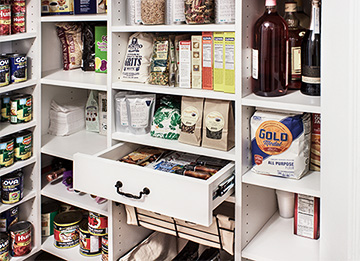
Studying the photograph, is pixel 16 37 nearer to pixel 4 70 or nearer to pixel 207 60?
pixel 4 70

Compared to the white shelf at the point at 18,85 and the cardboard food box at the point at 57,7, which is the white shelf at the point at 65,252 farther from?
the cardboard food box at the point at 57,7

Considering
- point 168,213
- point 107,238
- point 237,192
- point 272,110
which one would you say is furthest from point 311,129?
point 107,238

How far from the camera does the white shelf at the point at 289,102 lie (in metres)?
1.45

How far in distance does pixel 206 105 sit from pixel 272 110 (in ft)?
0.84

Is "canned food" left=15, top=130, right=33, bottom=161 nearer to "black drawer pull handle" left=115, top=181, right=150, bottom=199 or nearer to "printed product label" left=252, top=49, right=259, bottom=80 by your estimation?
"black drawer pull handle" left=115, top=181, right=150, bottom=199

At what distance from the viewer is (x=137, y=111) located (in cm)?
188

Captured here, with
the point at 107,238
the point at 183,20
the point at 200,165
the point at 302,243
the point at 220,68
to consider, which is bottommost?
the point at 107,238

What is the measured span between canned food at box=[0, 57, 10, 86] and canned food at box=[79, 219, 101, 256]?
810 millimetres

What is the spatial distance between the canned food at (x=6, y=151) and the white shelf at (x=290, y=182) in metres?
1.10

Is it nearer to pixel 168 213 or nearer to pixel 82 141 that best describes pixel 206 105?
pixel 168 213

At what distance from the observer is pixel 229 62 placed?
1.61 m

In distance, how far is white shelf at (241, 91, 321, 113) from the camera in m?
1.45

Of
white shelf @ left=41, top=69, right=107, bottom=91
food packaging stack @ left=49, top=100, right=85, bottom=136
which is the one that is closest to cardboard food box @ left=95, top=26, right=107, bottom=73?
white shelf @ left=41, top=69, right=107, bottom=91

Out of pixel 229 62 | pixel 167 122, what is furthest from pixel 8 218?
pixel 229 62
